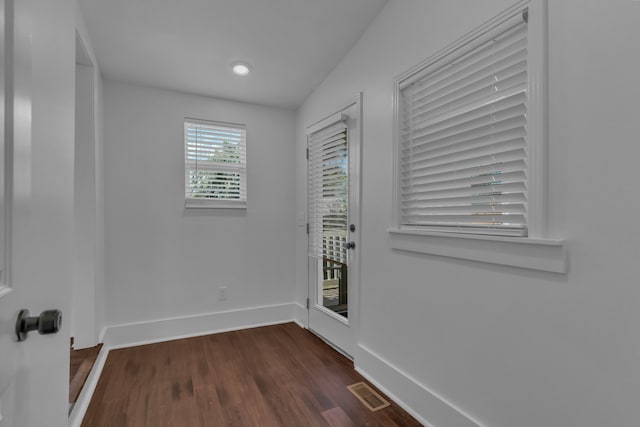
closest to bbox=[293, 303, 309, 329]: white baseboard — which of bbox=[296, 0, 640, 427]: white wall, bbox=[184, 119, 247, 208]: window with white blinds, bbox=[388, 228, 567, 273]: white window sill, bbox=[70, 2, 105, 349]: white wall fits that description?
bbox=[184, 119, 247, 208]: window with white blinds

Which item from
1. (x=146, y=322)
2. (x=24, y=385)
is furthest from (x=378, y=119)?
(x=146, y=322)

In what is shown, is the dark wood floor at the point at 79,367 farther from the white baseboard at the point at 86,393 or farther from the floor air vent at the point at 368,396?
the floor air vent at the point at 368,396

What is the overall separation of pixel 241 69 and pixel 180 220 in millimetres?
1528

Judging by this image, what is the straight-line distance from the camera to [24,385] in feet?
2.50

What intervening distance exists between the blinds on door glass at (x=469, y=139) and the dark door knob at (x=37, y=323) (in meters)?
1.56

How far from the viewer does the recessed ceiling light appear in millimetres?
2631

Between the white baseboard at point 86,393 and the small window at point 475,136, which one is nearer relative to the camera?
the small window at point 475,136

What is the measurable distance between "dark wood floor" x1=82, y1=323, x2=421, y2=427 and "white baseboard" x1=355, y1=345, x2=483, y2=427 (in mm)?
64

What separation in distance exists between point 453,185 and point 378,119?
805mm

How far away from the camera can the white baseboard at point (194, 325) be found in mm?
2805

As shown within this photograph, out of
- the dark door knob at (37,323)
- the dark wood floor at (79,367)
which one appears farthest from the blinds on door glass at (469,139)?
the dark wood floor at (79,367)

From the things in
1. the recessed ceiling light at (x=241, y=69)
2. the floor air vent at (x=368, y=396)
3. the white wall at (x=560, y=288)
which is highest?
the recessed ceiling light at (x=241, y=69)

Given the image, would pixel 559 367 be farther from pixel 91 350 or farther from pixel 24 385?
pixel 91 350

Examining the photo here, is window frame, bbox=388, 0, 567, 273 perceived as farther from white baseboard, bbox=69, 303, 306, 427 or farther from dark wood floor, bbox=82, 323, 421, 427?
white baseboard, bbox=69, 303, 306, 427
